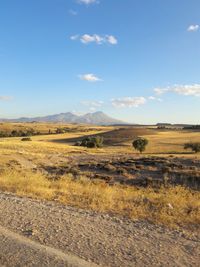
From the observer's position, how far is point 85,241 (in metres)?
6.89

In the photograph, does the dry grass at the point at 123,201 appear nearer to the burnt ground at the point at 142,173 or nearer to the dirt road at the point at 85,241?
the dirt road at the point at 85,241

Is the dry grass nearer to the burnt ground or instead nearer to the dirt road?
the dirt road

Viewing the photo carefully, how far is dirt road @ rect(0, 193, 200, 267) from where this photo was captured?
5.95m

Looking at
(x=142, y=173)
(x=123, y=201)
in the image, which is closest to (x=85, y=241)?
(x=123, y=201)

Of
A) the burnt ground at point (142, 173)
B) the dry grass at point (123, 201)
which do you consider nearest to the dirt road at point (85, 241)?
the dry grass at point (123, 201)

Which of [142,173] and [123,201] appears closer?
[123,201]

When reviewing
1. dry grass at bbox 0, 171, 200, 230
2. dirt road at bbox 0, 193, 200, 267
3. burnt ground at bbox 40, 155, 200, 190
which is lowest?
burnt ground at bbox 40, 155, 200, 190

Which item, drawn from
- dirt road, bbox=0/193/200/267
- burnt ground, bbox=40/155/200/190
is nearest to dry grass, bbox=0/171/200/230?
dirt road, bbox=0/193/200/267

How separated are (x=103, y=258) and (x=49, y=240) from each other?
133cm

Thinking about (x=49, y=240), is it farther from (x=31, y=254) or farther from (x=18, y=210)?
(x=18, y=210)

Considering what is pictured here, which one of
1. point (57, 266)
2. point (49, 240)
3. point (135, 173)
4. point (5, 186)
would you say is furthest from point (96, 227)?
point (135, 173)

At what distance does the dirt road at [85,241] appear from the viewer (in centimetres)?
595

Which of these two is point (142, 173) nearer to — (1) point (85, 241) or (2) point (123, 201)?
(2) point (123, 201)

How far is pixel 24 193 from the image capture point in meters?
12.1
